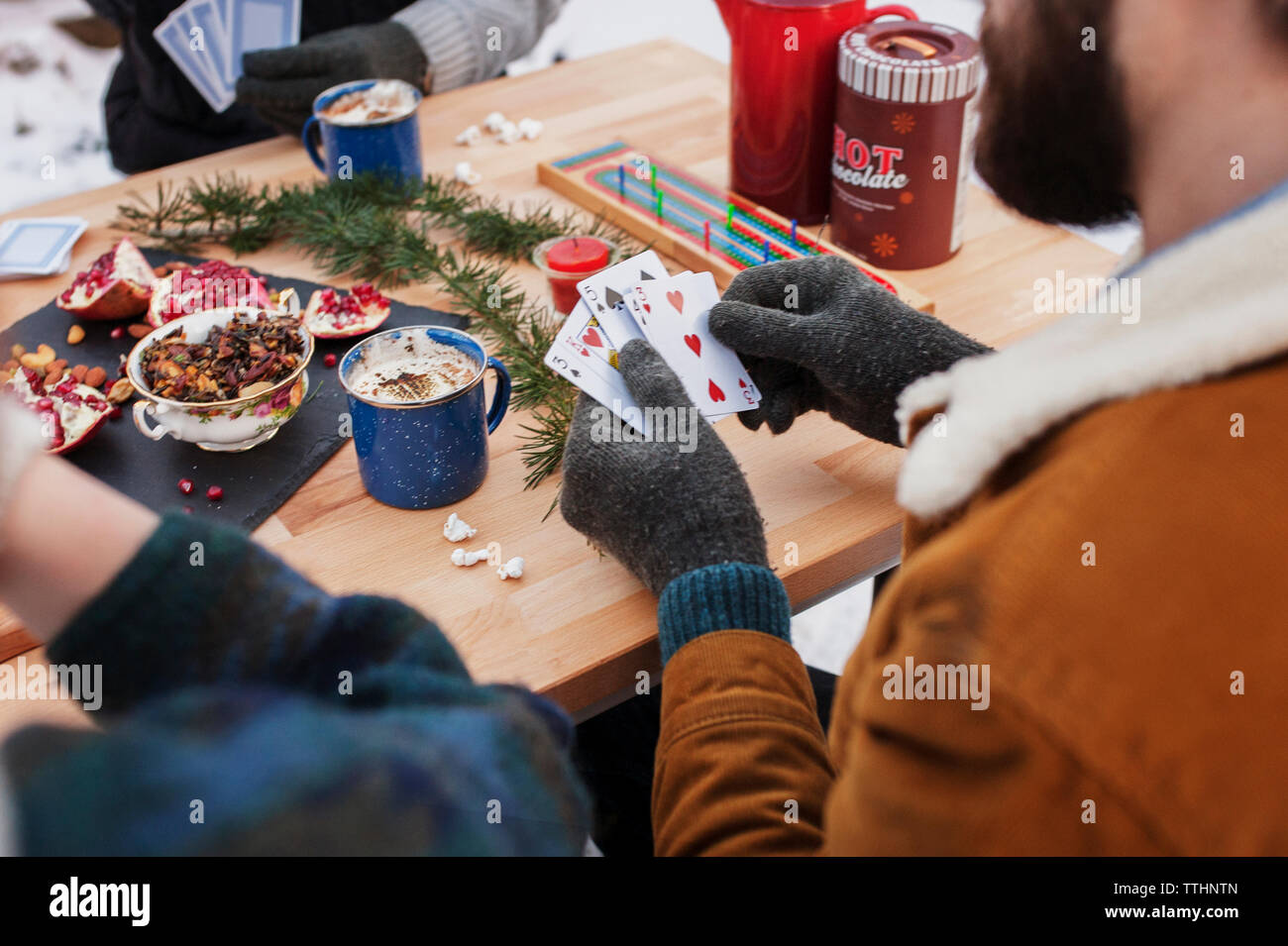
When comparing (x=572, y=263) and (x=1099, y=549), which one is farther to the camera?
(x=572, y=263)

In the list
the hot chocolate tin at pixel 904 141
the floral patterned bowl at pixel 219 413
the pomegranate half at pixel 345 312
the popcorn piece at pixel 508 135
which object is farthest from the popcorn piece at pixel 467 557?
the popcorn piece at pixel 508 135

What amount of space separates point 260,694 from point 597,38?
3.60 meters

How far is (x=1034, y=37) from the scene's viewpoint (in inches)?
27.8

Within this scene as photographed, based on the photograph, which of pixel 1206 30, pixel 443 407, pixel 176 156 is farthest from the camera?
pixel 176 156

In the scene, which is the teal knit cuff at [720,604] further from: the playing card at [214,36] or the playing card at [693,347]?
the playing card at [214,36]

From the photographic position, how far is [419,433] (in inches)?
37.7

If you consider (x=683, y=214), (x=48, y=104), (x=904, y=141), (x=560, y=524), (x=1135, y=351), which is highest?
(x=1135, y=351)

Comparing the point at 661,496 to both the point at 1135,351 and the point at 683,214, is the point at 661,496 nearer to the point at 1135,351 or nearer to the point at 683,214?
the point at 1135,351

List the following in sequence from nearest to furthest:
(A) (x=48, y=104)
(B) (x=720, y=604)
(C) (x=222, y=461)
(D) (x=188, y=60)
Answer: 1. (B) (x=720, y=604)
2. (C) (x=222, y=461)
3. (D) (x=188, y=60)
4. (A) (x=48, y=104)

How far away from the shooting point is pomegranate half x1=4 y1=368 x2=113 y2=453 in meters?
1.03

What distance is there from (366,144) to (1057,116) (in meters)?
0.98

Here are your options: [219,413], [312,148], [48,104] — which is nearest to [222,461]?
[219,413]
